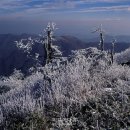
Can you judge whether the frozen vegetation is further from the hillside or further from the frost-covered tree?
the frost-covered tree

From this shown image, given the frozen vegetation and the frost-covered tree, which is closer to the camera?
the frozen vegetation

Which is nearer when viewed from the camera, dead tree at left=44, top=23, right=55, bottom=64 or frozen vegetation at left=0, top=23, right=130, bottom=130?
frozen vegetation at left=0, top=23, right=130, bottom=130

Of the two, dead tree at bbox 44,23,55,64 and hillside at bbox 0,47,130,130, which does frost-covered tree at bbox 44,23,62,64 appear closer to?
dead tree at bbox 44,23,55,64

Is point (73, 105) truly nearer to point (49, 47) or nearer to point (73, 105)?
point (73, 105)

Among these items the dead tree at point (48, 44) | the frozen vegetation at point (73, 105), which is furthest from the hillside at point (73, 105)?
the dead tree at point (48, 44)

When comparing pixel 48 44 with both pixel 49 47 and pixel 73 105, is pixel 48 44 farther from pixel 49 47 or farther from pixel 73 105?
pixel 73 105

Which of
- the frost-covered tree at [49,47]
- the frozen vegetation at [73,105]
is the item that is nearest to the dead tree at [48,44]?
the frost-covered tree at [49,47]

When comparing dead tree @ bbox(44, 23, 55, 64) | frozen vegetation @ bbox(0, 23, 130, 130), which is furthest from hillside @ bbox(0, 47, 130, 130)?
dead tree @ bbox(44, 23, 55, 64)

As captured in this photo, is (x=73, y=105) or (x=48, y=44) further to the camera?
(x=48, y=44)

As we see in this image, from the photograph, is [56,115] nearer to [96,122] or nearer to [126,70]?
[96,122]

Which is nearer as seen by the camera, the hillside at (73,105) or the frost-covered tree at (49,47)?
the hillside at (73,105)

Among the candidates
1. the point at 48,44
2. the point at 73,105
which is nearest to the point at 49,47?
the point at 48,44

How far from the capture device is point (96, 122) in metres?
8.43

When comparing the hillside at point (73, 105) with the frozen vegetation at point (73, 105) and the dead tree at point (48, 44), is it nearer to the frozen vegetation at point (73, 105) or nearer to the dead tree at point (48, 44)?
the frozen vegetation at point (73, 105)
